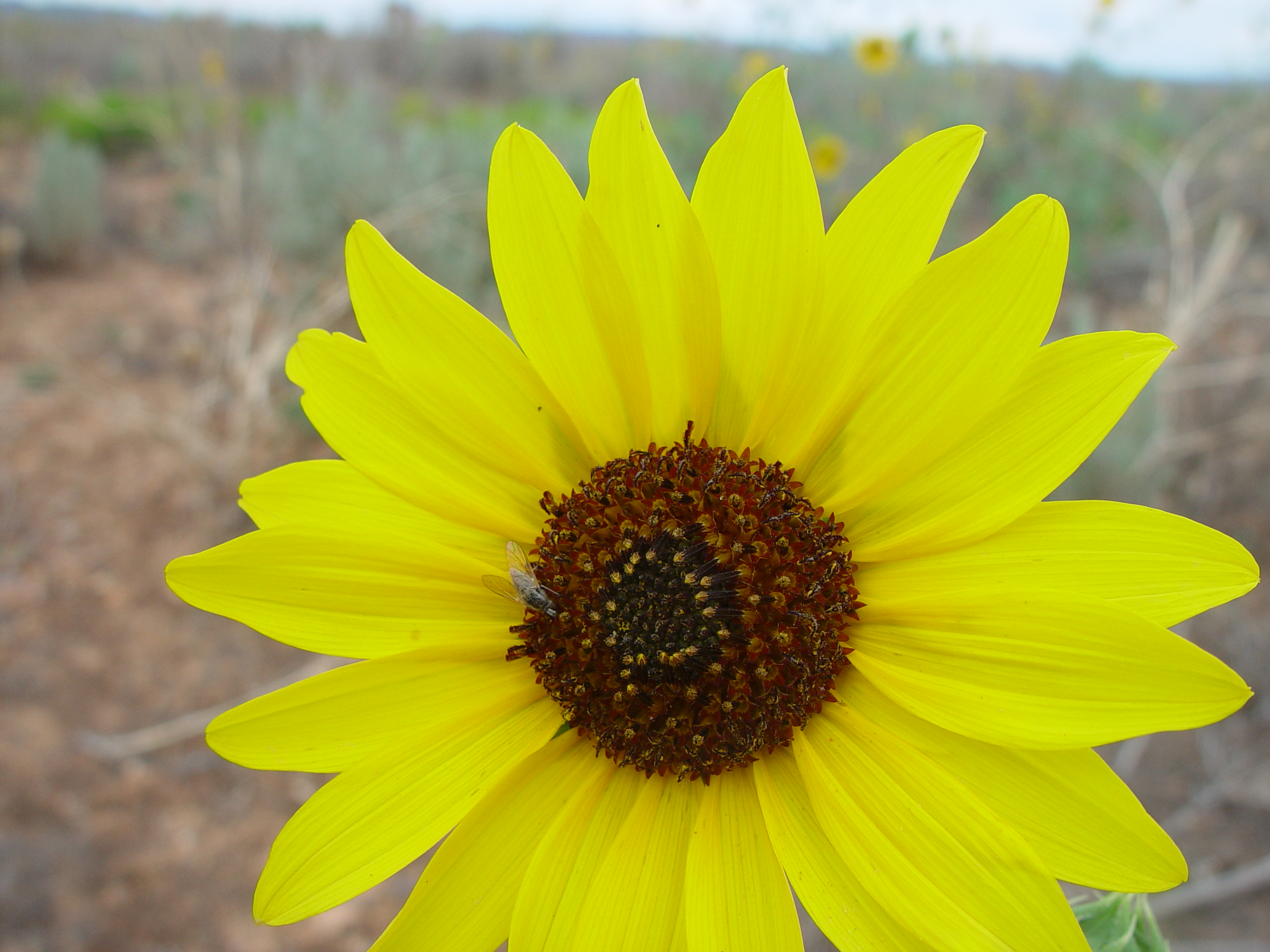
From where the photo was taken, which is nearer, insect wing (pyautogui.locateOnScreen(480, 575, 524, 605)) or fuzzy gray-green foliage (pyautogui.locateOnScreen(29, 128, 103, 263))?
insect wing (pyautogui.locateOnScreen(480, 575, 524, 605))

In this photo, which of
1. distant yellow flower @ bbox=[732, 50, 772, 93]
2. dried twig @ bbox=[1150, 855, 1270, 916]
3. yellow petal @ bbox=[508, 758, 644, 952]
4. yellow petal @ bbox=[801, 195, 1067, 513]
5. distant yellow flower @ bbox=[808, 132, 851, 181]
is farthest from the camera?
distant yellow flower @ bbox=[732, 50, 772, 93]

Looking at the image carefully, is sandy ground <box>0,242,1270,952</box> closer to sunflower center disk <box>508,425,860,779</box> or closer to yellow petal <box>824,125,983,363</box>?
sunflower center disk <box>508,425,860,779</box>

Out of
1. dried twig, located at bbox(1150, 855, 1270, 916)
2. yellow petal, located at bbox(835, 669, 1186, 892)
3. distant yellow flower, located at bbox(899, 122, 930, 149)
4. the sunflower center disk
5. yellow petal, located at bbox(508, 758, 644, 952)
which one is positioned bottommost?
dried twig, located at bbox(1150, 855, 1270, 916)

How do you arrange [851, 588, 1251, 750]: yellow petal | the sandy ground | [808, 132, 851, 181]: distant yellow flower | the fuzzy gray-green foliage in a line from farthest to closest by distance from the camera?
1. the fuzzy gray-green foliage
2. [808, 132, 851, 181]: distant yellow flower
3. the sandy ground
4. [851, 588, 1251, 750]: yellow petal

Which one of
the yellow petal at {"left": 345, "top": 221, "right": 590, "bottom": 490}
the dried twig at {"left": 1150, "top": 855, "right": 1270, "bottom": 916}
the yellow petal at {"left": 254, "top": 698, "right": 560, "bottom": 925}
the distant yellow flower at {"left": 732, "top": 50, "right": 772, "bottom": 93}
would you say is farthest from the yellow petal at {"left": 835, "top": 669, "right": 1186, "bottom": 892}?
the distant yellow flower at {"left": 732, "top": 50, "right": 772, "bottom": 93}

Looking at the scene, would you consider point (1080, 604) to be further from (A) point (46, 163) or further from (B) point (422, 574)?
(A) point (46, 163)

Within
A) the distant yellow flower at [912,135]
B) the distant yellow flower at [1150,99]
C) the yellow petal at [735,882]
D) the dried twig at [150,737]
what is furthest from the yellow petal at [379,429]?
the distant yellow flower at [1150,99]

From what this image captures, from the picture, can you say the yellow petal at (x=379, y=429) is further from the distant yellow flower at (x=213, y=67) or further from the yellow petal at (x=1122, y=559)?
the distant yellow flower at (x=213, y=67)
